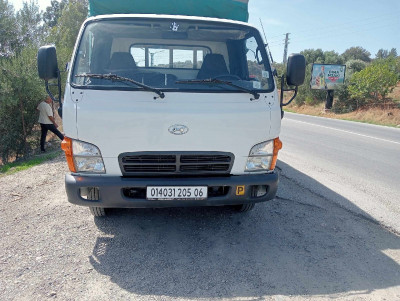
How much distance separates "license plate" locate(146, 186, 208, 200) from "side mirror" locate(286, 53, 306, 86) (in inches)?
66.0

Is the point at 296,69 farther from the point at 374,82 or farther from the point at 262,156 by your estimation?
the point at 374,82

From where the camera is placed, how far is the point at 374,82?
995 inches

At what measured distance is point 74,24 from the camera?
19.6m

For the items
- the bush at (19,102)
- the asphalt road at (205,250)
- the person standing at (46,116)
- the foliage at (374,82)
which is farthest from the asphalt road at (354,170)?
the foliage at (374,82)

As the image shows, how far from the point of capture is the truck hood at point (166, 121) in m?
3.21

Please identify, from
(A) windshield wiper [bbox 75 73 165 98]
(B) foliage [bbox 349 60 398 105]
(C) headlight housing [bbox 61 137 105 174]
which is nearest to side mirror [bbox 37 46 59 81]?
(A) windshield wiper [bbox 75 73 165 98]

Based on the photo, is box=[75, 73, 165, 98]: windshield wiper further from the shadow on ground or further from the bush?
the bush

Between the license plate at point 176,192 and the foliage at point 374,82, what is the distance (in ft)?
83.3

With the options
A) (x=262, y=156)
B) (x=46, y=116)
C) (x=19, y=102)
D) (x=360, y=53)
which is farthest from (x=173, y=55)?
(x=360, y=53)

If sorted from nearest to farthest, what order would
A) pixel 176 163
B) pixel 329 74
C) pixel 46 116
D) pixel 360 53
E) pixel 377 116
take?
pixel 176 163, pixel 46 116, pixel 377 116, pixel 329 74, pixel 360 53

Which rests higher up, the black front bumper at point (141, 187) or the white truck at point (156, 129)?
the white truck at point (156, 129)

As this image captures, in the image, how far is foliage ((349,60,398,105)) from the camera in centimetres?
2462

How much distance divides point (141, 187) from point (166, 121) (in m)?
0.67

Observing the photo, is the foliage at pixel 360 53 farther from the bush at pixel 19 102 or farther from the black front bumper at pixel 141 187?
the black front bumper at pixel 141 187
